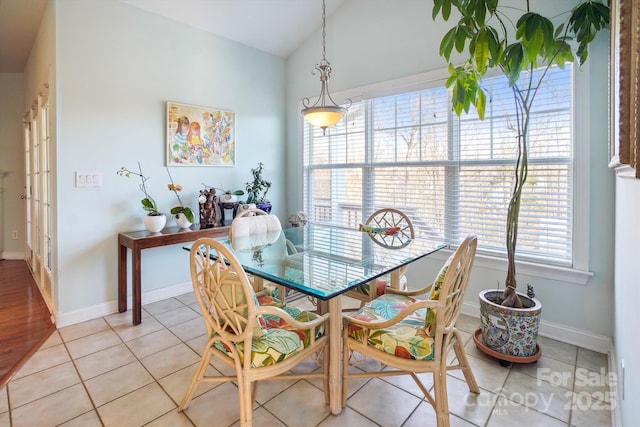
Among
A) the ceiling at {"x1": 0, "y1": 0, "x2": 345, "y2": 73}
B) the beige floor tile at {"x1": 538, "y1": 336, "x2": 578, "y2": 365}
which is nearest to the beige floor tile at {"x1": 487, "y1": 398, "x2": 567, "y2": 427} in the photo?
the beige floor tile at {"x1": 538, "y1": 336, "x2": 578, "y2": 365}

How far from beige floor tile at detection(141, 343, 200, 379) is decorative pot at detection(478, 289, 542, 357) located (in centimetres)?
200

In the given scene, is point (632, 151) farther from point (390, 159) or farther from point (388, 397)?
point (390, 159)

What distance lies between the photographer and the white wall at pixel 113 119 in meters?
2.71

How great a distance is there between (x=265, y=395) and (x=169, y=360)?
0.79m

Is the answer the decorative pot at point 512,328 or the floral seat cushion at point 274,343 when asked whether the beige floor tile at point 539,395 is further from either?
the floral seat cushion at point 274,343

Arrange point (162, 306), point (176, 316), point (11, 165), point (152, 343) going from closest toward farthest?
1. point (152, 343)
2. point (176, 316)
3. point (162, 306)
4. point (11, 165)

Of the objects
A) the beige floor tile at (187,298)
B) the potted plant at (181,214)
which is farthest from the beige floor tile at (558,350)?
the potted plant at (181,214)

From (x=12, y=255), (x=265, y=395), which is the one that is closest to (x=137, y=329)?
(x=265, y=395)

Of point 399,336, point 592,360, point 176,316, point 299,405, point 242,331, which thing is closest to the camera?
point 242,331

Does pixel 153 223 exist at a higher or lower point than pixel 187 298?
higher

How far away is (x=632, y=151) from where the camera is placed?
84cm

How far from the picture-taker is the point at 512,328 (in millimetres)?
2090

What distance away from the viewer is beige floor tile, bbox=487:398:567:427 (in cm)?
164

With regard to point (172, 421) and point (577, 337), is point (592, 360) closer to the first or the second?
point (577, 337)
